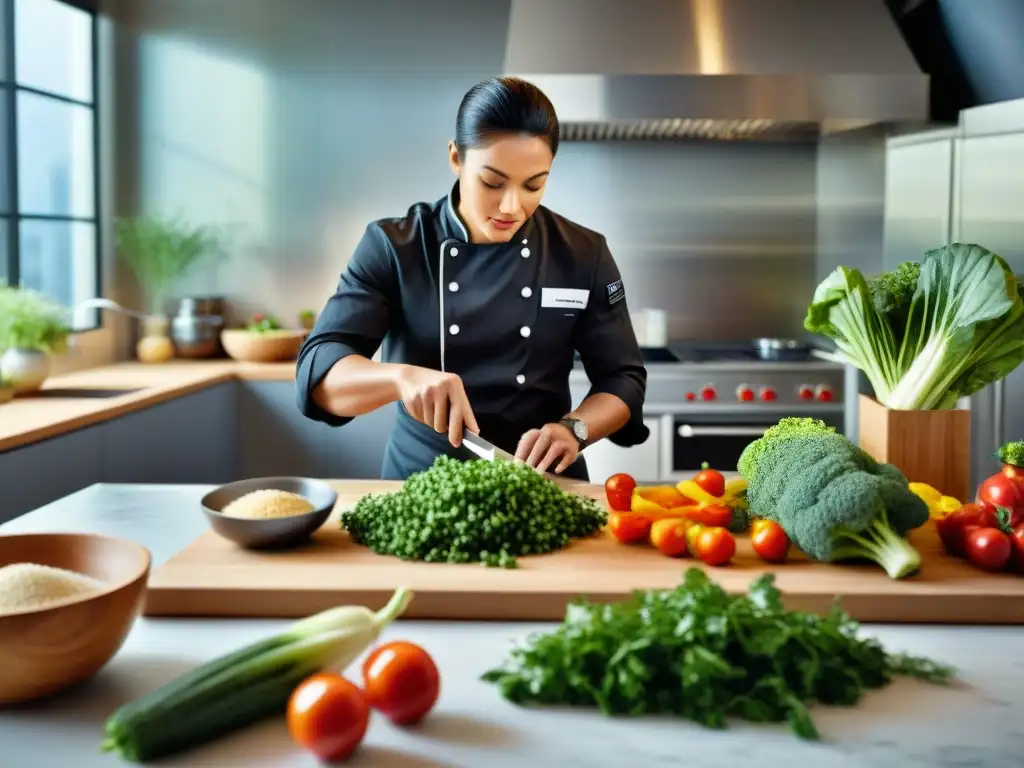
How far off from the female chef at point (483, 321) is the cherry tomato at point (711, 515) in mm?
389

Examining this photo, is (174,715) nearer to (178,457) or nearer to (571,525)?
(571,525)

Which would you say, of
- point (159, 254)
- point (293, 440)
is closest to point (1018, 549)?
point (293, 440)

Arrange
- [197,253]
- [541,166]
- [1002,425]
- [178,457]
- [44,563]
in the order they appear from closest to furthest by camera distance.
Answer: [44,563] < [541,166] < [1002,425] < [178,457] < [197,253]

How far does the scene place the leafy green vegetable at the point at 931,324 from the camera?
1.75 m

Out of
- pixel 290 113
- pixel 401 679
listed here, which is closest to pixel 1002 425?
pixel 401 679

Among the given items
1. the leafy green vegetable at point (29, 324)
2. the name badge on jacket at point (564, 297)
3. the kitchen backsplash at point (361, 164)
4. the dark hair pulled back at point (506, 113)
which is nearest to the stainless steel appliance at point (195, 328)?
the kitchen backsplash at point (361, 164)

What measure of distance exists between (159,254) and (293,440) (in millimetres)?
1003

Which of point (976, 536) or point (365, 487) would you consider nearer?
point (976, 536)

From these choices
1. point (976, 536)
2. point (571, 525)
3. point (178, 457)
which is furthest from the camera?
point (178, 457)

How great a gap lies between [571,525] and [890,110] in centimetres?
258

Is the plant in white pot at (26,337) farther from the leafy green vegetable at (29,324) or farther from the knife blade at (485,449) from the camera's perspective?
the knife blade at (485,449)

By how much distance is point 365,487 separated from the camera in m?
1.96

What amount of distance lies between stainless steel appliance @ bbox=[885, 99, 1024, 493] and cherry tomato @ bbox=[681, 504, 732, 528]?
1759 millimetres

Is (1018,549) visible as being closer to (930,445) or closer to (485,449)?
(930,445)
